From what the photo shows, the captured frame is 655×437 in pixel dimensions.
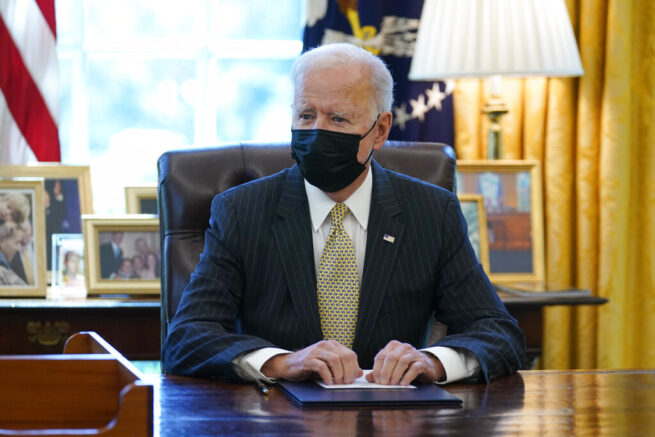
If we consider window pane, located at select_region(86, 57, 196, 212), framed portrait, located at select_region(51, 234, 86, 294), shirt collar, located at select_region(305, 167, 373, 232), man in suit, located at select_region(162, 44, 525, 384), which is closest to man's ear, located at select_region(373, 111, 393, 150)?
man in suit, located at select_region(162, 44, 525, 384)

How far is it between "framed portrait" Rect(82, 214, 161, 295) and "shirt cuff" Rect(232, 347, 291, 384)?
1175 mm

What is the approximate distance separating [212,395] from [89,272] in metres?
1.40

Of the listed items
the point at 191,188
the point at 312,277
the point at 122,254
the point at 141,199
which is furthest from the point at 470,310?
the point at 141,199

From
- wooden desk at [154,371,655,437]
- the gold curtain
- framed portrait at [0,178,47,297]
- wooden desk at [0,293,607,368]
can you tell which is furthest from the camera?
the gold curtain

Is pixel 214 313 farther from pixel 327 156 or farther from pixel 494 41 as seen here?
pixel 494 41

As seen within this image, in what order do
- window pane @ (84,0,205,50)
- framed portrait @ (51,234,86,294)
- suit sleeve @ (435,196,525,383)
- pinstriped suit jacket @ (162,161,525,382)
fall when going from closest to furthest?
1. suit sleeve @ (435,196,525,383)
2. pinstriped suit jacket @ (162,161,525,382)
3. framed portrait @ (51,234,86,294)
4. window pane @ (84,0,205,50)

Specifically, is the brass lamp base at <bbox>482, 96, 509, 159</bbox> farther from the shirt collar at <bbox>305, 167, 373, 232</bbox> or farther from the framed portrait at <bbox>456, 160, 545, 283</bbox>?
the shirt collar at <bbox>305, 167, 373, 232</bbox>

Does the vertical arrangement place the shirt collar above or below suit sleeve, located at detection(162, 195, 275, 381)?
above

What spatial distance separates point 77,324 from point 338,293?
94cm

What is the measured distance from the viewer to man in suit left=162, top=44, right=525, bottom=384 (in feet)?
6.09

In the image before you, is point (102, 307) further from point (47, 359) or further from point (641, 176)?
point (641, 176)

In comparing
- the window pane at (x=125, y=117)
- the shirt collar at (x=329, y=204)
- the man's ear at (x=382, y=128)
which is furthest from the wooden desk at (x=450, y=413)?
the window pane at (x=125, y=117)

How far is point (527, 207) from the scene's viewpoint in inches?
124

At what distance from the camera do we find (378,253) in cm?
191
